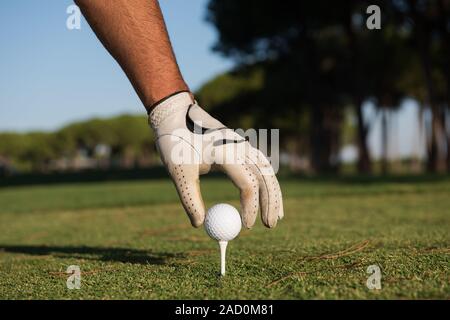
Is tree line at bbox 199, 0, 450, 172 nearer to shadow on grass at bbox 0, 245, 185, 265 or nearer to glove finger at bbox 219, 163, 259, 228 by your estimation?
shadow on grass at bbox 0, 245, 185, 265

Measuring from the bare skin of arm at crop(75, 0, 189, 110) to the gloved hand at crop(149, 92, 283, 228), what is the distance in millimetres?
208

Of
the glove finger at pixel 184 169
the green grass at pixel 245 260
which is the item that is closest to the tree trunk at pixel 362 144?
the green grass at pixel 245 260

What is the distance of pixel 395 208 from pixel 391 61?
25.4 meters

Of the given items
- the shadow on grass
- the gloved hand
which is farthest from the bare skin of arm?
the shadow on grass

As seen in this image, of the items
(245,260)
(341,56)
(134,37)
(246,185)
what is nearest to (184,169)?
(246,185)

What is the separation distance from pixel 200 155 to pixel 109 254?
1.93m

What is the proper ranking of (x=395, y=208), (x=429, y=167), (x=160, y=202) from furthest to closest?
(x=429, y=167) → (x=160, y=202) → (x=395, y=208)

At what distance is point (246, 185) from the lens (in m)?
2.99

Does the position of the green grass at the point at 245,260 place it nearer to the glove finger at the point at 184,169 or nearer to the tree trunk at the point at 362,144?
the glove finger at the point at 184,169
